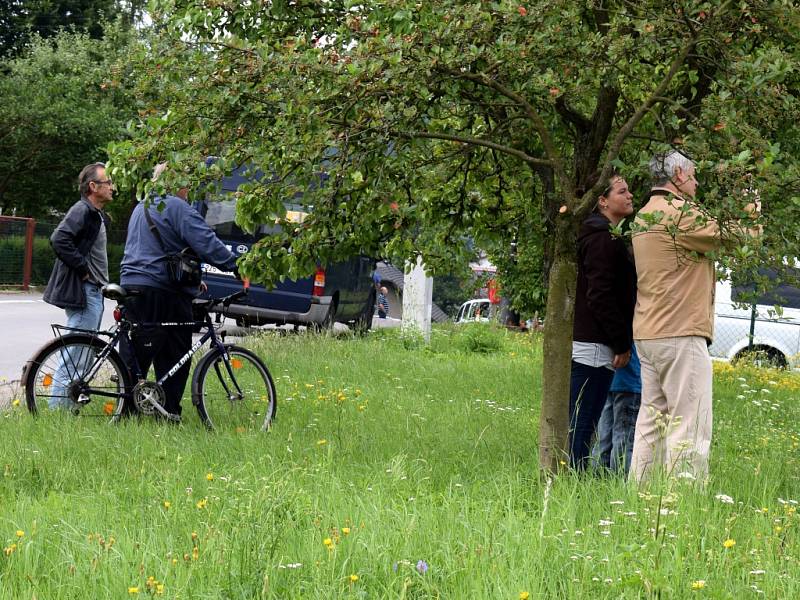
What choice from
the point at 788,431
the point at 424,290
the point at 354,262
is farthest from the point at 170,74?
the point at 354,262

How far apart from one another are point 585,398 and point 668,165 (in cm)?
147

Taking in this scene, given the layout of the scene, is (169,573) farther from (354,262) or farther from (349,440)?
(354,262)

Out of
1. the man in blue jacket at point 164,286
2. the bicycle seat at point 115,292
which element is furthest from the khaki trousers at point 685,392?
the bicycle seat at point 115,292

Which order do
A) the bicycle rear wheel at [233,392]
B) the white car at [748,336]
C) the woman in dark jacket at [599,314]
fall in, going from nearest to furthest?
1. the woman in dark jacket at [599,314]
2. the bicycle rear wheel at [233,392]
3. the white car at [748,336]

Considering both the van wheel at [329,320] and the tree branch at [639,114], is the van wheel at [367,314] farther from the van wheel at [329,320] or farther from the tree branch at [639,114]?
the tree branch at [639,114]

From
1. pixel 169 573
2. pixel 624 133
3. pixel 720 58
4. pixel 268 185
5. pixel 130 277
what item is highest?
pixel 720 58

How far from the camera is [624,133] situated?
5.18 meters

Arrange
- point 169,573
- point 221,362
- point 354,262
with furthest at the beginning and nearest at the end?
point 354,262 < point 221,362 < point 169,573

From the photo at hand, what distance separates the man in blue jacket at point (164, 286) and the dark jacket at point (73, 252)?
393 mm

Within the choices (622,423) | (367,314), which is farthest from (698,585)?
(367,314)

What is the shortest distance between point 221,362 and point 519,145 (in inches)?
97.9

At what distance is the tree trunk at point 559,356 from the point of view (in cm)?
562

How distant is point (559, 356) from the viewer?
5.64 m

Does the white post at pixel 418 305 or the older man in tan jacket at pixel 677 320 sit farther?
the white post at pixel 418 305
